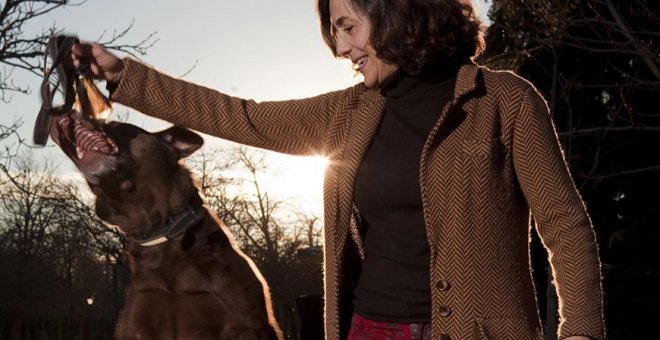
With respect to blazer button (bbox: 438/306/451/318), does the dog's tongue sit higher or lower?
higher

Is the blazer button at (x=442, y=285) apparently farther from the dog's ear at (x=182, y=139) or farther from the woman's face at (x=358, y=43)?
the dog's ear at (x=182, y=139)

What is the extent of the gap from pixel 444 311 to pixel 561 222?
46 centimetres

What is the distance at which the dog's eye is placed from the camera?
3652 millimetres

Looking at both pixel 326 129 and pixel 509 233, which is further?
pixel 326 129

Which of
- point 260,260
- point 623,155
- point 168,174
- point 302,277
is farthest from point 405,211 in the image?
point 302,277

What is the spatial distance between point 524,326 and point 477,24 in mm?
1020

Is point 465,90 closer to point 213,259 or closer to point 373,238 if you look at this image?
point 373,238

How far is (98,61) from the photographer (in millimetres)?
3355

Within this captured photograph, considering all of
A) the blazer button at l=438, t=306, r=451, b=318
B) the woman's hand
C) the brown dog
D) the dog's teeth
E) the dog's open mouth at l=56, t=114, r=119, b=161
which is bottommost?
the blazer button at l=438, t=306, r=451, b=318

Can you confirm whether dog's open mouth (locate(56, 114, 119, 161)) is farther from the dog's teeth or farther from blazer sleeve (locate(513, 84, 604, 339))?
blazer sleeve (locate(513, 84, 604, 339))

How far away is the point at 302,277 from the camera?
52.1 m

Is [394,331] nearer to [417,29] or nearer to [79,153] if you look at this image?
[417,29]

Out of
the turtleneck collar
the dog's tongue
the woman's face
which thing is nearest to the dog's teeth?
the dog's tongue

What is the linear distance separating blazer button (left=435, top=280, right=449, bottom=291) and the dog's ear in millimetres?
1149
